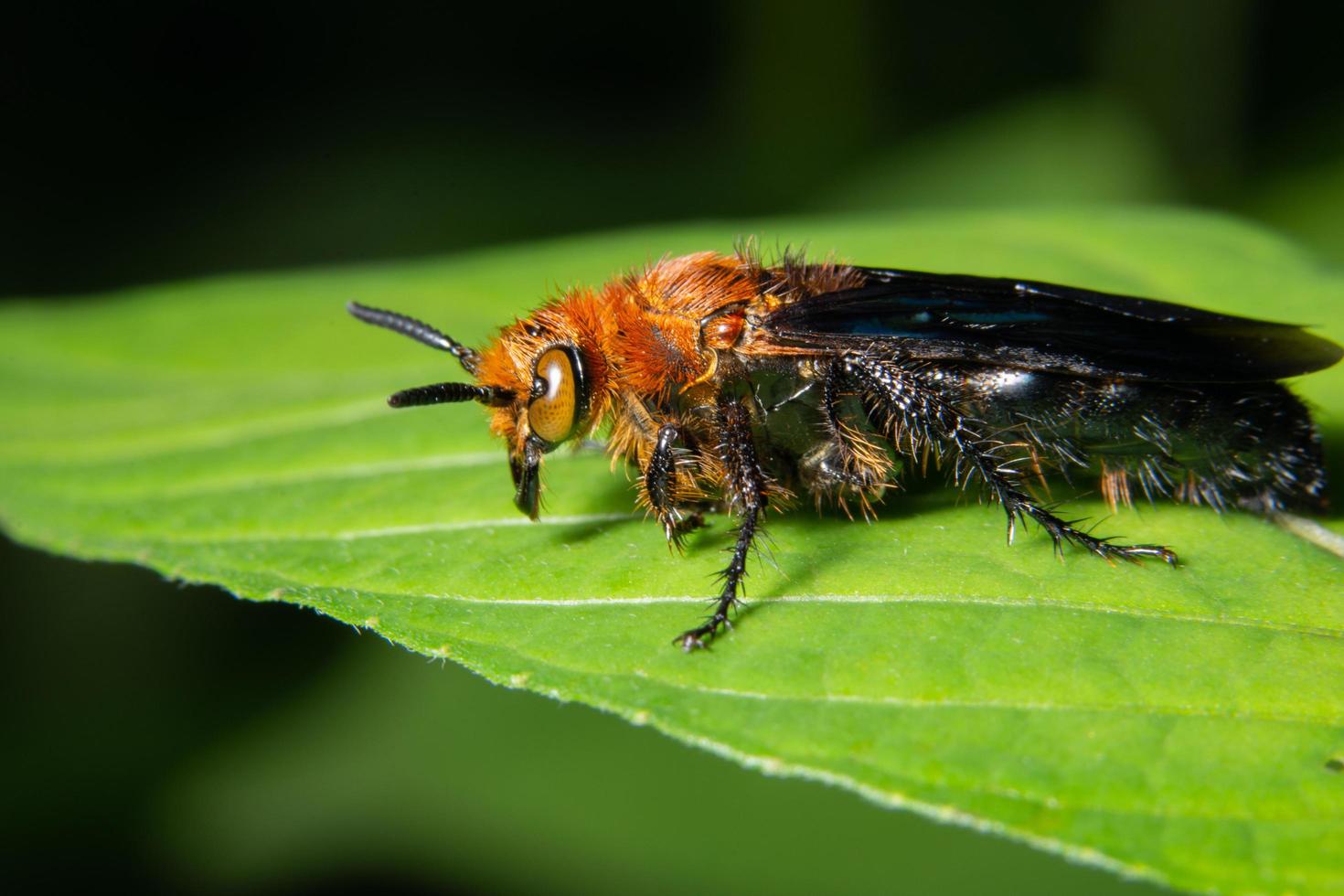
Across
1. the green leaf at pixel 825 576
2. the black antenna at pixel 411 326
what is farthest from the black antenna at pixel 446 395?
the green leaf at pixel 825 576

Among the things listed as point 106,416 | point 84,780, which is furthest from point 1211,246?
point 84,780

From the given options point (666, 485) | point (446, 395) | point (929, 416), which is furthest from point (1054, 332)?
point (446, 395)

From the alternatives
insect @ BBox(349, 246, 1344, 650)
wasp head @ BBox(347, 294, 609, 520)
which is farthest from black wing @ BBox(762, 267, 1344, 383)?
wasp head @ BBox(347, 294, 609, 520)

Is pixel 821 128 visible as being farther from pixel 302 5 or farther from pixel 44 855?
pixel 44 855

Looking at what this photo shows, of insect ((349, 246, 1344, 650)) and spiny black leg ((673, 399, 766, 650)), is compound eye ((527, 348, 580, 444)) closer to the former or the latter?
insect ((349, 246, 1344, 650))

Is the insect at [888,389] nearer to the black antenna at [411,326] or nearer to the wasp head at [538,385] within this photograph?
the wasp head at [538,385]

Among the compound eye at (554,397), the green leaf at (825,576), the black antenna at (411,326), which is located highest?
the black antenna at (411,326)

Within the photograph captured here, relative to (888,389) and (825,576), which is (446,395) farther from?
(888,389)

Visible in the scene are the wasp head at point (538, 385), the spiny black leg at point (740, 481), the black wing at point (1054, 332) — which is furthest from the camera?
the wasp head at point (538, 385)
